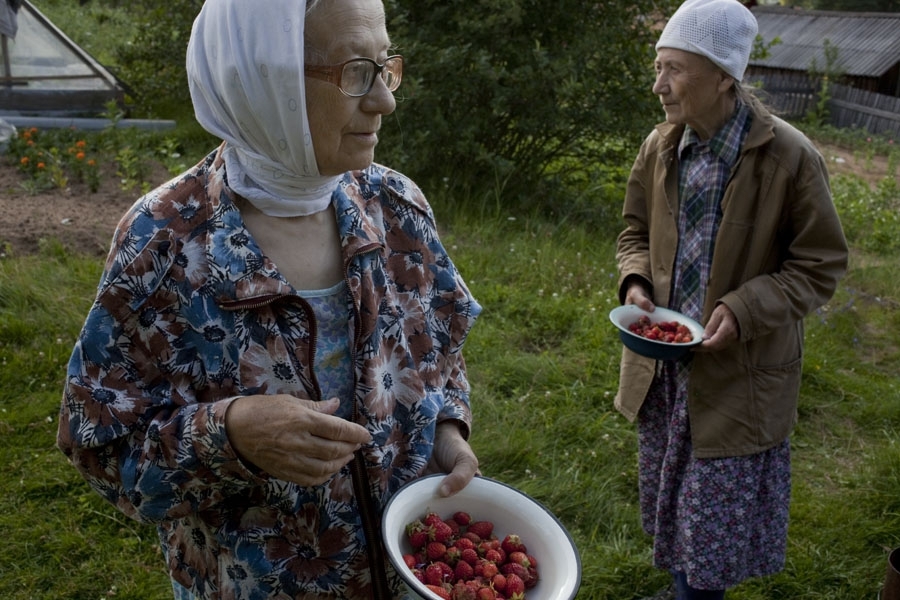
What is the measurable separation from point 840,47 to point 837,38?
385mm

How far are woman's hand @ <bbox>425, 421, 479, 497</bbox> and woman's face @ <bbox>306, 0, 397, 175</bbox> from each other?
1.96 ft

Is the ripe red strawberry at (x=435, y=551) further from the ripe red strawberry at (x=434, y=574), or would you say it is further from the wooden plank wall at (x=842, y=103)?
the wooden plank wall at (x=842, y=103)

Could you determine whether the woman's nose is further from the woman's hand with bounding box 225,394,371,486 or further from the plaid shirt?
the plaid shirt

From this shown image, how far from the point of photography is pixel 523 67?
616 centimetres

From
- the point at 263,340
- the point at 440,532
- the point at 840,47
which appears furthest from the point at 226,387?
the point at 840,47

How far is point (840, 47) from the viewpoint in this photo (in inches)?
691

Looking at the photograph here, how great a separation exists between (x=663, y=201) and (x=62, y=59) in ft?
24.5

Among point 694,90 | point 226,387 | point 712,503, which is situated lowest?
point 712,503

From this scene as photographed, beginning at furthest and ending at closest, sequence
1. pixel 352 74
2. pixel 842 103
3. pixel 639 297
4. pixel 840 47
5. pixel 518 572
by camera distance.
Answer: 1. pixel 840 47
2. pixel 842 103
3. pixel 639 297
4. pixel 518 572
5. pixel 352 74

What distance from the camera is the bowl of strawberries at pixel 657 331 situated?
8.14ft

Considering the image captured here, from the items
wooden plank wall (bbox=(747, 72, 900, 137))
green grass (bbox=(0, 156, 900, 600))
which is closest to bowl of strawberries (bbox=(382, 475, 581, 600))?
green grass (bbox=(0, 156, 900, 600))

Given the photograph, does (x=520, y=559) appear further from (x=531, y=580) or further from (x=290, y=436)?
(x=290, y=436)

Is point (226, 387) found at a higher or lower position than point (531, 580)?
higher

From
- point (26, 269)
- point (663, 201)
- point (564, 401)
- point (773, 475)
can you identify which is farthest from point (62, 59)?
point (773, 475)
